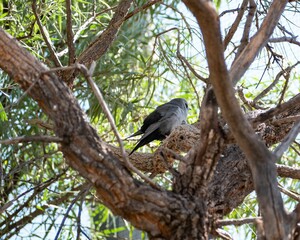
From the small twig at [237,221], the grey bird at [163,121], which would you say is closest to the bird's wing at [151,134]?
the grey bird at [163,121]

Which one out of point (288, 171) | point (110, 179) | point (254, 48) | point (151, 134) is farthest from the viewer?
point (151, 134)

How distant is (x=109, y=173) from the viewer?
56.2 inches

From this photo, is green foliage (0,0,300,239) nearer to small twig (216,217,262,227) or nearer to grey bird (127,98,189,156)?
grey bird (127,98,189,156)

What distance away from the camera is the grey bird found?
327 cm

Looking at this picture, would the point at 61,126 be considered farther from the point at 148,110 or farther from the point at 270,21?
the point at 148,110

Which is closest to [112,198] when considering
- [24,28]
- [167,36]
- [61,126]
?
[61,126]

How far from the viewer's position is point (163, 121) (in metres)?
3.43

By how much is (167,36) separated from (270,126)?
7.51 ft

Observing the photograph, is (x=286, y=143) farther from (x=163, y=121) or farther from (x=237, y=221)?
(x=163, y=121)

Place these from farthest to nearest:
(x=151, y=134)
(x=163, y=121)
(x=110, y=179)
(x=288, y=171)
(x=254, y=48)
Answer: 1. (x=163, y=121)
2. (x=151, y=134)
3. (x=288, y=171)
4. (x=254, y=48)
5. (x=110, y=179)

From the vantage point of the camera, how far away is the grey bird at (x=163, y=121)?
10.7 feet

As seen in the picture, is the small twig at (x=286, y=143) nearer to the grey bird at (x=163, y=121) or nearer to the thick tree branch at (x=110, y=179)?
the thick tree branch at (x=110, y=179)

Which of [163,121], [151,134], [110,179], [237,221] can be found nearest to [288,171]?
[237,221]

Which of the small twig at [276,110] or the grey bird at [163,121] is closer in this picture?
the small twig at [276,110]
